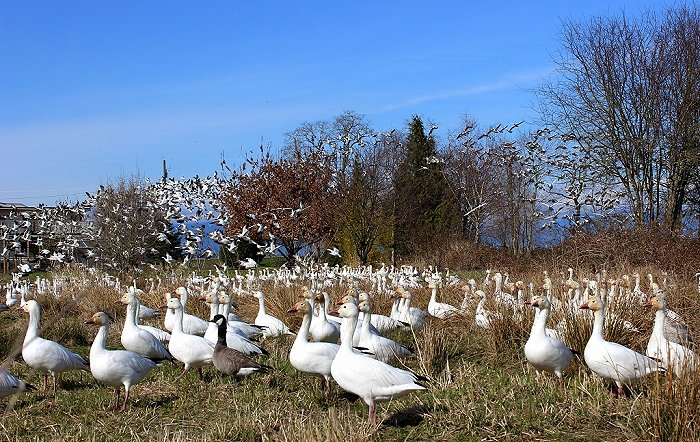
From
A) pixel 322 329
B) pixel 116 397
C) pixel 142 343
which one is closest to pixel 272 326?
pixel 322 329

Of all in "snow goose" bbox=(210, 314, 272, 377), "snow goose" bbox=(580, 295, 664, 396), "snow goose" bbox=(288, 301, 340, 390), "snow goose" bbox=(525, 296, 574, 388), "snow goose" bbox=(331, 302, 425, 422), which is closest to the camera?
"snow goose" bbox=(331, 302, 425, 422)

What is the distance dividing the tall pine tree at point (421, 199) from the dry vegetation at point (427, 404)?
19.4 m

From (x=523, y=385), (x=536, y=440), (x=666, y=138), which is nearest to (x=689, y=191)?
(x=666, y=138)

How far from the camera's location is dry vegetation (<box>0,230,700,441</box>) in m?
5.21

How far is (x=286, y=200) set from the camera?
31.0m

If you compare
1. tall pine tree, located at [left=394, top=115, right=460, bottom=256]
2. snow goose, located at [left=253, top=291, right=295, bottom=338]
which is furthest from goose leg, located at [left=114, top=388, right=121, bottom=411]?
tall pine tree, located at [left=394, top=115, right=460, bottom=256]

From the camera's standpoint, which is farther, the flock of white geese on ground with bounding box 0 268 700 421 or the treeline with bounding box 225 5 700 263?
the treeline with bounding box 225 5 700 263

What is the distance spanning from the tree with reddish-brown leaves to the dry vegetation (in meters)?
18.9

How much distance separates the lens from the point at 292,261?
27734mm

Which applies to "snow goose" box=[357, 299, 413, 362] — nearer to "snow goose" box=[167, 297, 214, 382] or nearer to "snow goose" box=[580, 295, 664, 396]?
"snow goose" box=[167, 297, 214, 382]

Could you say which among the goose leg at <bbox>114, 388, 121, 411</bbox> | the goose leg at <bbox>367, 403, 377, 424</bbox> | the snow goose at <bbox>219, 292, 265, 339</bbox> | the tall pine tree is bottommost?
the goose leg at <bbox>114, 388, 121, 411</bbox>

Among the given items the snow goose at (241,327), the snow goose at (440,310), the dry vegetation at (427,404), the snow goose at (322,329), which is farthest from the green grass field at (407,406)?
the snow goose at (440,310)

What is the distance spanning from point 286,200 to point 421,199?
22.8 feet

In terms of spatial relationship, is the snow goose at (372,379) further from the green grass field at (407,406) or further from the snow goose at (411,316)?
the snow goose at (411,316)
